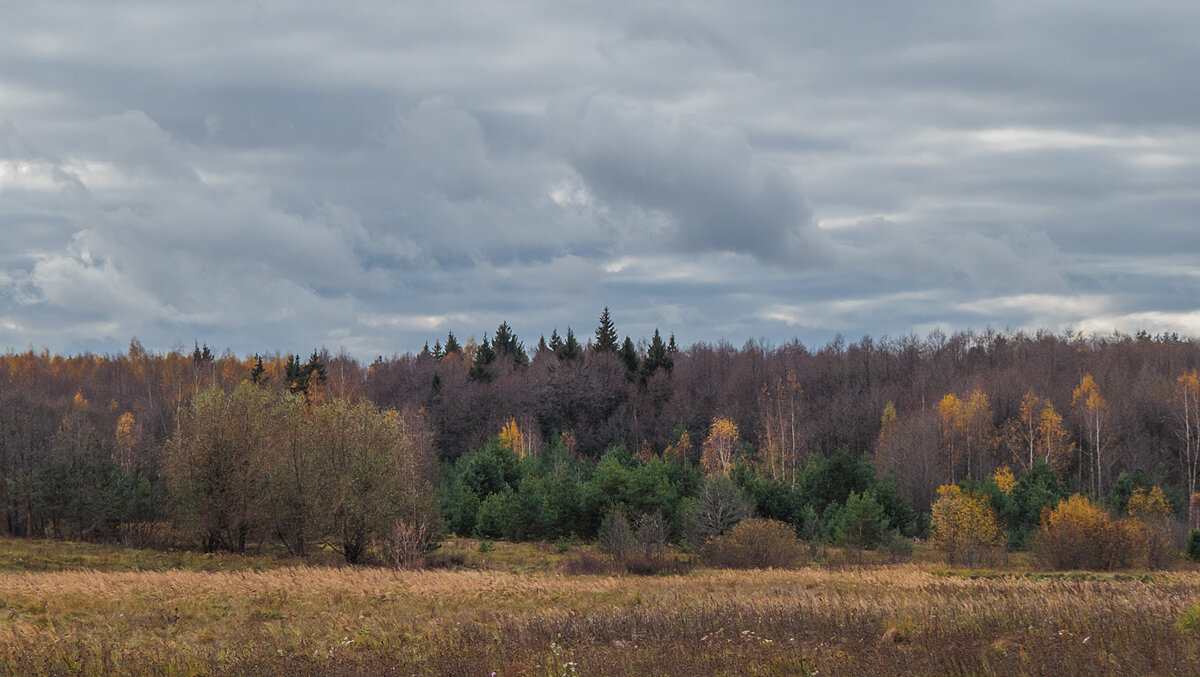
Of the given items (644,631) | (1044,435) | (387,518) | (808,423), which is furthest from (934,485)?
(644,631)

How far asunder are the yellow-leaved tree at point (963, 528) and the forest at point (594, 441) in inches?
110

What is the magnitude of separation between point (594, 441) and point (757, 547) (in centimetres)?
6761

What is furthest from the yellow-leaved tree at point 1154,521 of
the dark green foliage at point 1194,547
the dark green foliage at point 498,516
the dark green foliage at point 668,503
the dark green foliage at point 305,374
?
the dark green foliage at point 305,374

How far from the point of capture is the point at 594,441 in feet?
367

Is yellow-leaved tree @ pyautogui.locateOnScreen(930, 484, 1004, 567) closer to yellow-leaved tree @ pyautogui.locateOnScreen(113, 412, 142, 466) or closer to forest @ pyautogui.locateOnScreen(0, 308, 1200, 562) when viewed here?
forest @ pyautogui.locateOnScreen(0, 308, 1200, 562)

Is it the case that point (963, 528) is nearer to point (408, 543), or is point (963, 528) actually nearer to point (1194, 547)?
point (1194, 547)

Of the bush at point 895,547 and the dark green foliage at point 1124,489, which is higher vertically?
the dark green foliage at point 1124,489


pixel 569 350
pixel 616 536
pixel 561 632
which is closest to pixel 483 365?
pixel 569 350

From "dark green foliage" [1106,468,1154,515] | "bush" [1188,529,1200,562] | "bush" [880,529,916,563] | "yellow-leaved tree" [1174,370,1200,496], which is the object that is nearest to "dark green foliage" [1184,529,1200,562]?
"bush" [1188,529,1200,562]

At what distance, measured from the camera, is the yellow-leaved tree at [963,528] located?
166 feet

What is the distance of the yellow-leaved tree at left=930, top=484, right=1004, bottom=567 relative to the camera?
50562 millimetres

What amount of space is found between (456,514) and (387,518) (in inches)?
708

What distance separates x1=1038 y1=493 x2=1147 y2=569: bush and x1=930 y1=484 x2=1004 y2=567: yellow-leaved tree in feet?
11.7

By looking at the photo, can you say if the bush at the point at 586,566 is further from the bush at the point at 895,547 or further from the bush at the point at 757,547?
the bush at the point at 895,547
